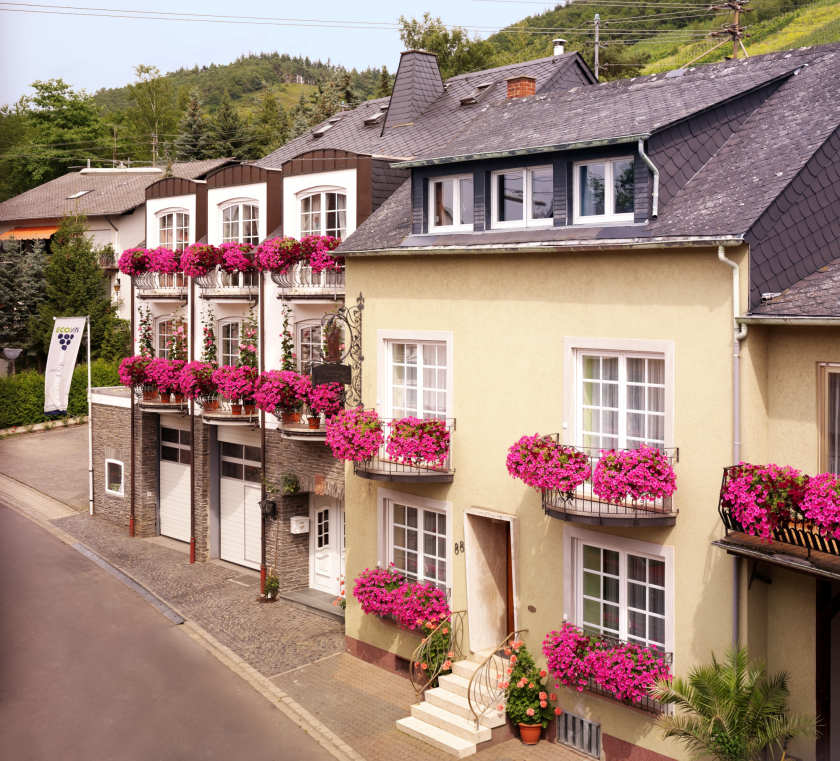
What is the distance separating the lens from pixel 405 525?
15961mm

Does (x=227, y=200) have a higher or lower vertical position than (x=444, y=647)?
higher

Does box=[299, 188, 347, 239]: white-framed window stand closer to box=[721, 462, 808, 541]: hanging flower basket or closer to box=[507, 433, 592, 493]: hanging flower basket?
box=[507, 433, 592, 493]: hanging flower basket

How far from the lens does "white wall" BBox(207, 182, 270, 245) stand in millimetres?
21328

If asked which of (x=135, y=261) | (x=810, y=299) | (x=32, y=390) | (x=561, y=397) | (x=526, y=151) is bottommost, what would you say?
(x=32, y=390)

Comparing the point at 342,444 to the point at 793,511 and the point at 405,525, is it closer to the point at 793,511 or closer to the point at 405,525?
the point at 405,525

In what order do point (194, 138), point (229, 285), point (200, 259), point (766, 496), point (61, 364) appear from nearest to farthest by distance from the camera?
1. point (766, 496)
2. point (200, 259)
3. point (229, 285)
4. point (61, 364)
5. point (194, 138)

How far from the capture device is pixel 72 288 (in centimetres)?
3928

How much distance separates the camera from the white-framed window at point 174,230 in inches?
955

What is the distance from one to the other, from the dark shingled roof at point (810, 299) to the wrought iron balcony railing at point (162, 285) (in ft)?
54.7

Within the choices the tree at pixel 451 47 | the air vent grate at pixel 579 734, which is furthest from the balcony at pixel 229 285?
the tree at pixel 451 47

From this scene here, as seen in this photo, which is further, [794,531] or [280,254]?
[280,254]

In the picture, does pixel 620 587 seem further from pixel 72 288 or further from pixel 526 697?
pixel 72 288

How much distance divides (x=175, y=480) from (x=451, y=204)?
14.4 metres

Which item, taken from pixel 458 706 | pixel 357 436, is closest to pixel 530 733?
pixel 458 706
